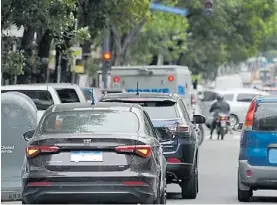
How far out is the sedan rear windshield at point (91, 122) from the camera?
1199 cm

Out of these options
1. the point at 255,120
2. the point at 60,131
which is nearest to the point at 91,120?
the point at 60,131

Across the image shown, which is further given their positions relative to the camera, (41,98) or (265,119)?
(41,98)

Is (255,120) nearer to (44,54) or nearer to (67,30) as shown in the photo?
(67,30)

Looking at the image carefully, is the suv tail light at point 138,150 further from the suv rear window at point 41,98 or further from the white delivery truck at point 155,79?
the white delivery truck at point 155,79

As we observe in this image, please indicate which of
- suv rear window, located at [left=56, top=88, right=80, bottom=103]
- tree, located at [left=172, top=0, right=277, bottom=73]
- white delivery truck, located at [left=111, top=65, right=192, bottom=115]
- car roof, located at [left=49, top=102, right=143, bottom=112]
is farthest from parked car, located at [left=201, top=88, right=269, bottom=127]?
car roof, located at [left=49, top=102, right=143, bottom=112]

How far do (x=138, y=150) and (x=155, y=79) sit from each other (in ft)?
66.6

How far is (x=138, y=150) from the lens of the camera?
11625 mm

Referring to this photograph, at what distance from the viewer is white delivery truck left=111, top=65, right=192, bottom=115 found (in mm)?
31297

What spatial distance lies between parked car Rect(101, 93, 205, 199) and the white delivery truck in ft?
48.6

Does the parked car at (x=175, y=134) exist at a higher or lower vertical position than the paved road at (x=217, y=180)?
higher

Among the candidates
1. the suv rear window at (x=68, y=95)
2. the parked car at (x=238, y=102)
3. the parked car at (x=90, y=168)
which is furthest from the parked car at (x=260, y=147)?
the parked car at (x=238, y=102)

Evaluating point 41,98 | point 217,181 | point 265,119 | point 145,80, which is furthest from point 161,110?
point 145,80

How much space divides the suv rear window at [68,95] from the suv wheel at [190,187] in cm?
558

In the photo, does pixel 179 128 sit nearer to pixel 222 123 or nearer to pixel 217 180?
pixel 217 180
